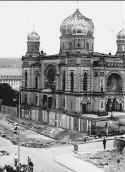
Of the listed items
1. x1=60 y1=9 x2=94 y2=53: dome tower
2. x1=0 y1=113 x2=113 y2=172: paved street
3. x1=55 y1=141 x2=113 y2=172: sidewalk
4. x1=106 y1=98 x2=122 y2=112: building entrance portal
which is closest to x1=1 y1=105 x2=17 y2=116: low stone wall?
x1=60 y1=9 x2=94 y2=53: dome tower

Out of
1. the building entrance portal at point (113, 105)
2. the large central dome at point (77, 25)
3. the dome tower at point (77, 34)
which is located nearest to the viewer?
the dome tower at point (77, 34)

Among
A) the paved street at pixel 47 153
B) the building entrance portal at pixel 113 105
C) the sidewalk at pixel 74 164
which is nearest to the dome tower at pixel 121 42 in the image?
the building entrance portal at pixel 113 105

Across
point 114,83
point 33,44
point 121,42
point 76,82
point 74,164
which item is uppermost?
point 33,44

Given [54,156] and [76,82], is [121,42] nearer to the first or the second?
[76,82]

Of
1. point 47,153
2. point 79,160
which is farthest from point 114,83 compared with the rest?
point 79,160

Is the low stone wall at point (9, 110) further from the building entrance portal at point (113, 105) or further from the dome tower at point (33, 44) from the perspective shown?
the building entrance portal at point (113, 105)

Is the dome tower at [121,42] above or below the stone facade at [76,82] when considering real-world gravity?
above

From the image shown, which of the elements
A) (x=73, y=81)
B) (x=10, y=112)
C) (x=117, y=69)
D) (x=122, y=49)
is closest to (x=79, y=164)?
(x=73, y=81)
